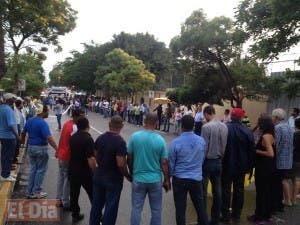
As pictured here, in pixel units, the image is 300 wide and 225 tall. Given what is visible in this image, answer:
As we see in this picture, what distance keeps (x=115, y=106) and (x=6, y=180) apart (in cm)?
2815

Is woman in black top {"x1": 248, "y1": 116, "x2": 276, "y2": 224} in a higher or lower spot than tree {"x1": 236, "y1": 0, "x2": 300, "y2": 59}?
lower

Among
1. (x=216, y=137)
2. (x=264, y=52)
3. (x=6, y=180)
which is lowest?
(x=6, y=180)

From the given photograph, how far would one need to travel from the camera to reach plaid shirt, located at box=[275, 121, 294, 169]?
8.19 meters

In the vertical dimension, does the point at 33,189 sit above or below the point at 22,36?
below

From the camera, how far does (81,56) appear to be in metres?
66.2

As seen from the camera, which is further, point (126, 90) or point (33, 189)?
point (126, 90)

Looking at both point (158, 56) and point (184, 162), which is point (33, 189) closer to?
point (184, 162)

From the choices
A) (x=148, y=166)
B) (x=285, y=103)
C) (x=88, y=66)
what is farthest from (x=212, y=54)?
(x=88, y=66)

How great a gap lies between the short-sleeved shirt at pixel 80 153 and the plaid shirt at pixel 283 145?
3.42 meters

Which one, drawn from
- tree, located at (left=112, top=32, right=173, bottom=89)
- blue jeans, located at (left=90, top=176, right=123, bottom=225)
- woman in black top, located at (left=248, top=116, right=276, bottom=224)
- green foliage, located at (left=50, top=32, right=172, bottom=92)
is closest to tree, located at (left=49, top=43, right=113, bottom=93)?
green foliage, located at (left=50, top=32, right=172, bottom=92)

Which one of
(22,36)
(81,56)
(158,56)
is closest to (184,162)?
(22,36)

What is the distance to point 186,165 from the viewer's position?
6367 mm

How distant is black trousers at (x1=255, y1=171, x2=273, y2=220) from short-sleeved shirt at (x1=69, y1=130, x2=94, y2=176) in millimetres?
2898

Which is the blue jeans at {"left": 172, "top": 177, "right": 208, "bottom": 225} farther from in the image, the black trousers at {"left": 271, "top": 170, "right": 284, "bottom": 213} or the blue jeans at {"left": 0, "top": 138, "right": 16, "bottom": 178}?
the blue jeans at {"left": 0, "top": 138, "right": 16, "bottom": 178}
